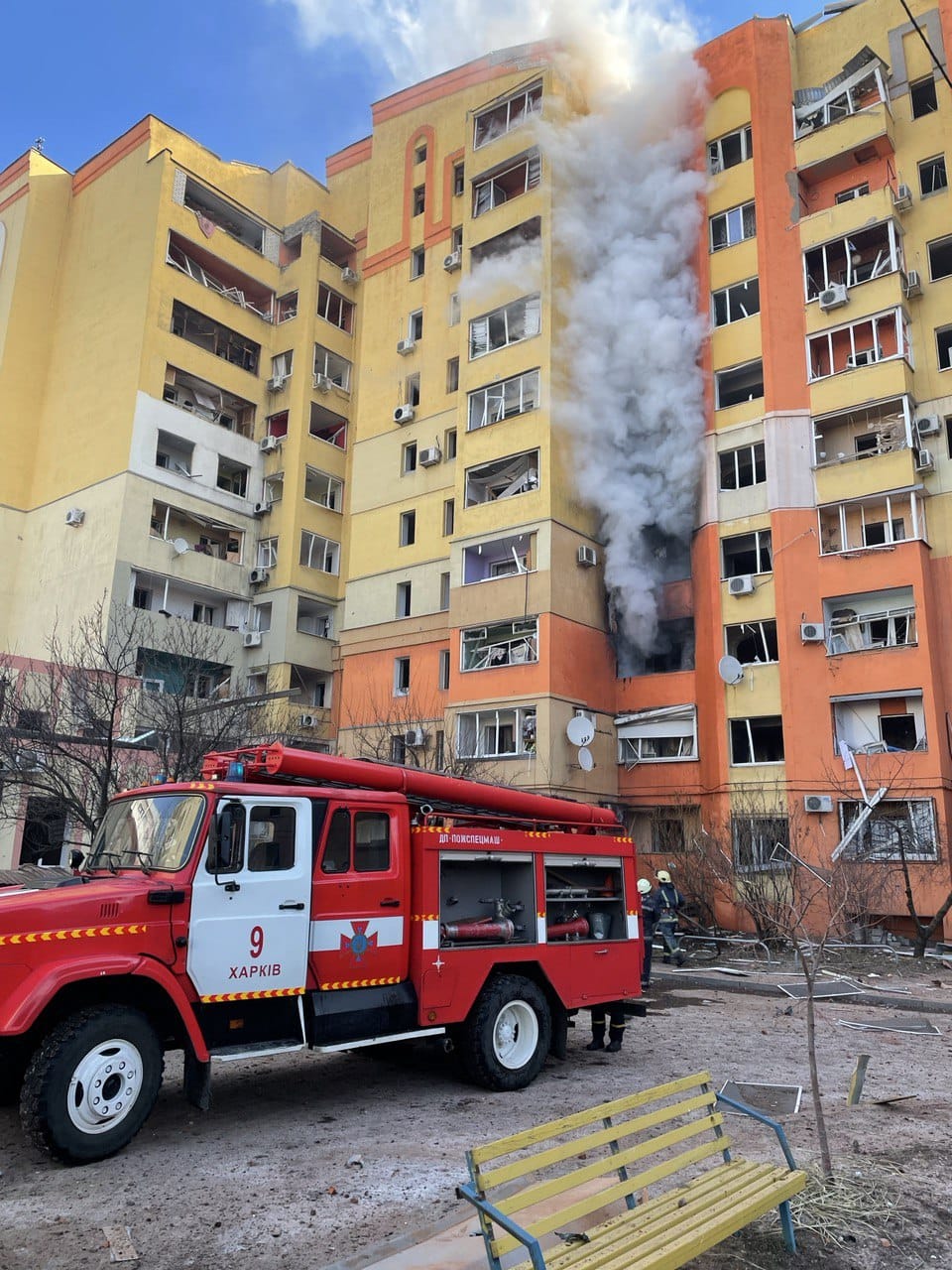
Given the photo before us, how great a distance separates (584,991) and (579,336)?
2230 cm

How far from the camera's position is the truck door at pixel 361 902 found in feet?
24.0

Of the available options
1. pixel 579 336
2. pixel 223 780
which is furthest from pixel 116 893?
pixel 579 336

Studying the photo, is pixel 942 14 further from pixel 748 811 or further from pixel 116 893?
pixel 116 893

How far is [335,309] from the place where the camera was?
3741cm

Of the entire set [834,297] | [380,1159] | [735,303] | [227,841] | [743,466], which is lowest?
[380,1159]

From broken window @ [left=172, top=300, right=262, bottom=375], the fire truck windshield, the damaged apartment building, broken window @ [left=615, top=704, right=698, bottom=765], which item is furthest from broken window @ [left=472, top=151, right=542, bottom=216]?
the fire truck windshield

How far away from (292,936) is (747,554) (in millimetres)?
21325

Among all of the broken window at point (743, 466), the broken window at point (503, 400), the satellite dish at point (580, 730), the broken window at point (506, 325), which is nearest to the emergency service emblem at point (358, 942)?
the satellite dish at point (580, 730)

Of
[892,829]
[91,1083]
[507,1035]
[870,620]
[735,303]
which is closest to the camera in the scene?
[91,1083]

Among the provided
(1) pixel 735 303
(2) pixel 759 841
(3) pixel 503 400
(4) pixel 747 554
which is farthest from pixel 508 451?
(2) pixel 759 841

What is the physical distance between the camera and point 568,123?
28.5 meters

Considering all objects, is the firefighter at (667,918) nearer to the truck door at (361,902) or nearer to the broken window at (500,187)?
the truck door at (361,902)

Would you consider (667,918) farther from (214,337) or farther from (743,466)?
(214,337)

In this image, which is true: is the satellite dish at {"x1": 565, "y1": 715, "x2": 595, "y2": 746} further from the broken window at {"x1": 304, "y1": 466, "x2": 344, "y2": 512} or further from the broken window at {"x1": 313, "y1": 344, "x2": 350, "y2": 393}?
the broken window at {"x1": 313, "y1": 344, "x2": 350, "y2": 393}
